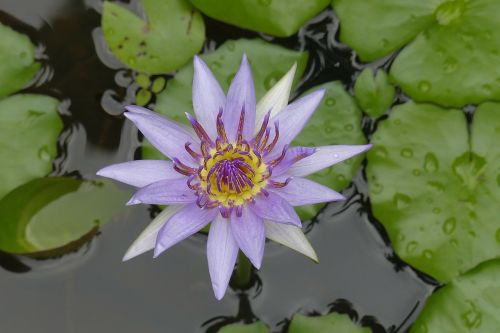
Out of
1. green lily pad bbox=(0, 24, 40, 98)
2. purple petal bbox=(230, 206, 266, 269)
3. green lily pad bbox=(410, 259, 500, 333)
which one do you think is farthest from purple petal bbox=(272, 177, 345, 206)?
green lily pad bbox=(0, 24, 40, 98)

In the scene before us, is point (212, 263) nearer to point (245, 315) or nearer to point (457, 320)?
point (245, 315)

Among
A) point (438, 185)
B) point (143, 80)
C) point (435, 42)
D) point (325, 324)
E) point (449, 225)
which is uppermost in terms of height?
point (435, 42)

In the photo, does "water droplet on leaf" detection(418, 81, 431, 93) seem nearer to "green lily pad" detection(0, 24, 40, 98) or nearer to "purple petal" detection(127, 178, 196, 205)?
"purple petal" detection(127, 178, 196, 205)

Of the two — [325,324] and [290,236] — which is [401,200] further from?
[290,236]

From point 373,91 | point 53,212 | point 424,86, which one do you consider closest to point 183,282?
point 53,212

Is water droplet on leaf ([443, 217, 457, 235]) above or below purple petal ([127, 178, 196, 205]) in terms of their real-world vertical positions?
below

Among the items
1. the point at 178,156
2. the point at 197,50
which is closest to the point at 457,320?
the point at 178,156

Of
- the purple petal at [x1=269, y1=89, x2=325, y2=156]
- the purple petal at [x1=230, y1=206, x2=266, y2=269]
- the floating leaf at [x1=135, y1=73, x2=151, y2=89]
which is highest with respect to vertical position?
the purple petal at [x1=269, y1=89, x2=325, y2=156]
